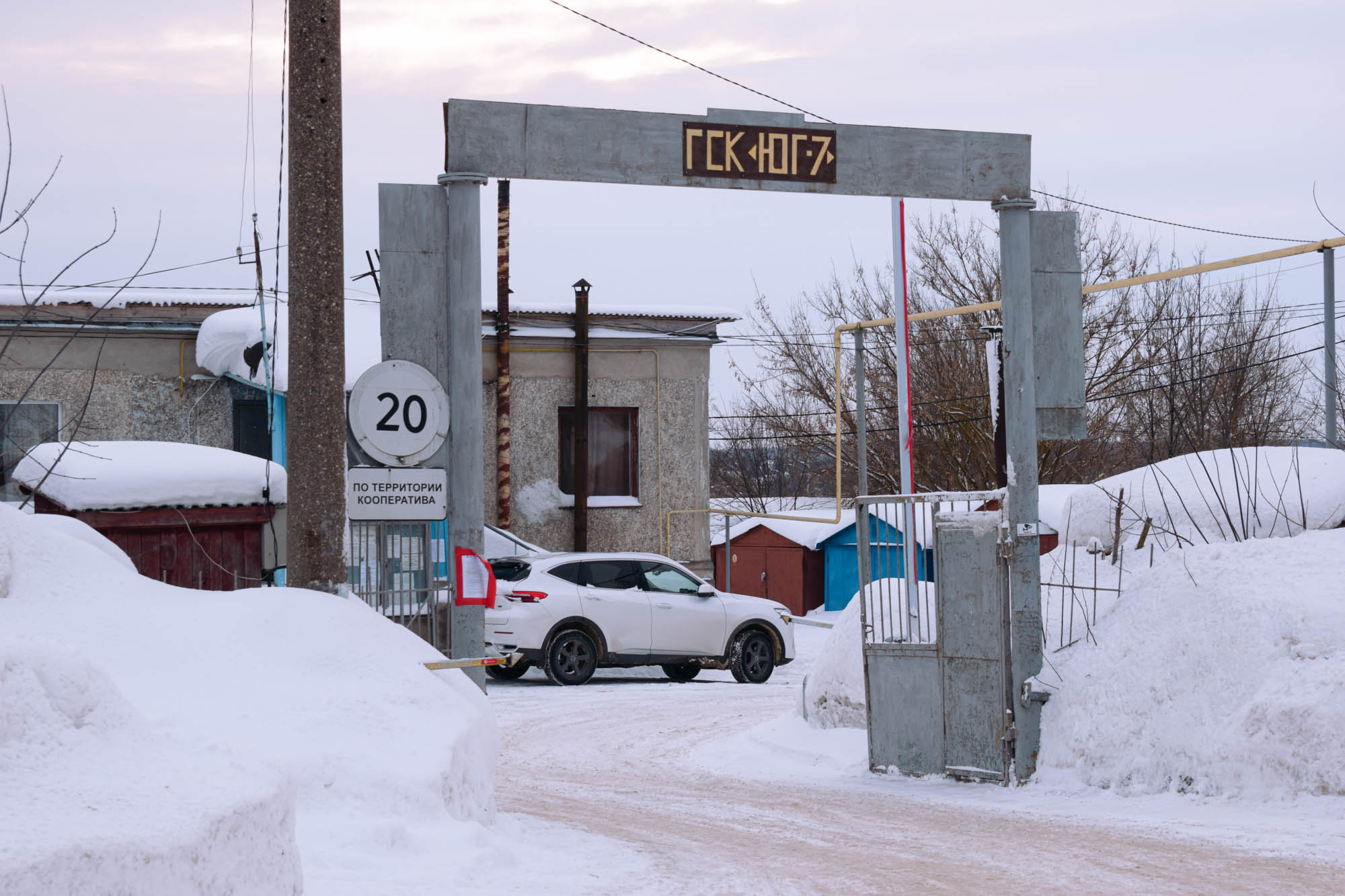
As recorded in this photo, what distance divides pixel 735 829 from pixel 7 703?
17.0 feet

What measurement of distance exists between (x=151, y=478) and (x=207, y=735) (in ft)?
26.0

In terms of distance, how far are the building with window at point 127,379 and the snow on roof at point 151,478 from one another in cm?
763

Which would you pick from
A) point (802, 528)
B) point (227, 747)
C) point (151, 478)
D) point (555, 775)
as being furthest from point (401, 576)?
point (802, 528)

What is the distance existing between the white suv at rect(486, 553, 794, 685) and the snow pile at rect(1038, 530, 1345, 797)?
828 cm

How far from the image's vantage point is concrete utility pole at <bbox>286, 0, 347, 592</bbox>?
866cm

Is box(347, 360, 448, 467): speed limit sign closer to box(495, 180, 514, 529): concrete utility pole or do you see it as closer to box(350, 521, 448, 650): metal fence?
box(350, 521, 448, 650): metal fence

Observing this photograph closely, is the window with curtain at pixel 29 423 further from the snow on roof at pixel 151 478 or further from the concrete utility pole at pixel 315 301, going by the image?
the concrete utility pole at pixel 315 301

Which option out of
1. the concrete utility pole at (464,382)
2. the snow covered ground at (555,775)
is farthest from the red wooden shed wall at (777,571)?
the concrete utility pole at (464,382)

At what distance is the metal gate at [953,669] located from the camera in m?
10.4

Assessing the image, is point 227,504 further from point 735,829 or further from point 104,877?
point 104,877

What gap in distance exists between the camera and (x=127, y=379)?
21750 millimetres

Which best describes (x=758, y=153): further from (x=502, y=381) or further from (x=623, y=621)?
(x=502, y=381)

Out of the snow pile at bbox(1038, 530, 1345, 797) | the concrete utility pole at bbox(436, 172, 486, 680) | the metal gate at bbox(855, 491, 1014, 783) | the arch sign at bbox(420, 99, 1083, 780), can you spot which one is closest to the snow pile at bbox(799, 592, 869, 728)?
the metal gate at bbox(855, 491, 1014, 783)

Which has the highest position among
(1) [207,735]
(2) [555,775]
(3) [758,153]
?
(3) [758,153]
